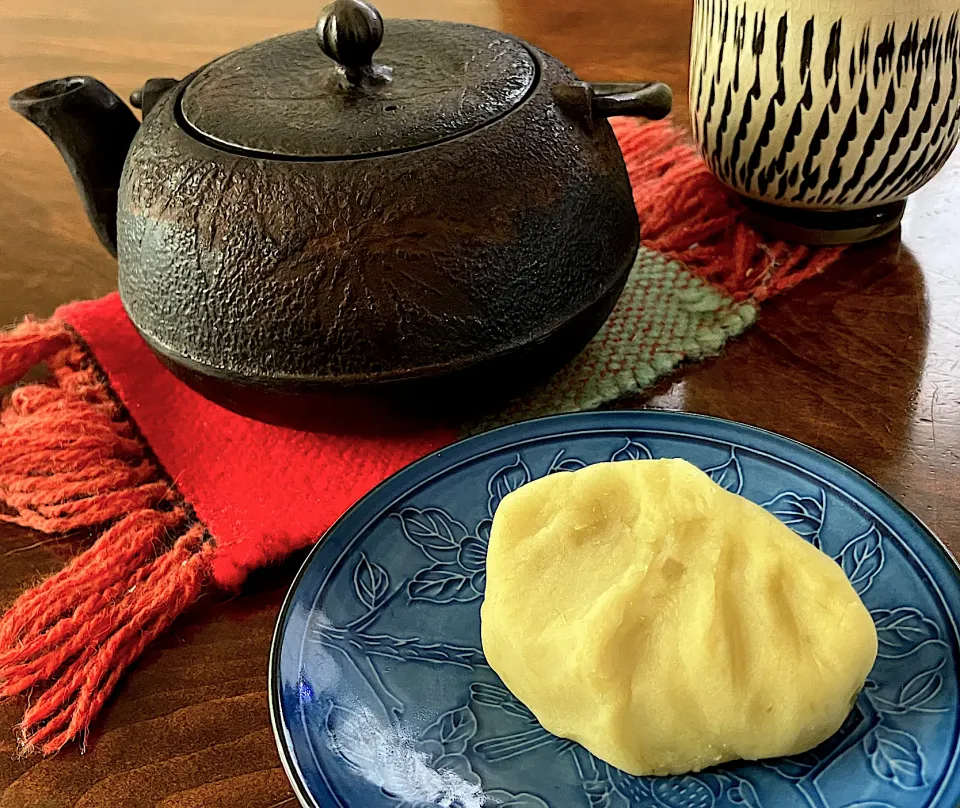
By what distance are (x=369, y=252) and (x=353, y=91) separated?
0.45ft

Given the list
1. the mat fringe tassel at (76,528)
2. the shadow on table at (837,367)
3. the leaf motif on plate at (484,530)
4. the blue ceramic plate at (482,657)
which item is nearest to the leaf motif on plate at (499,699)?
the blue ceramic plate at (482,657)

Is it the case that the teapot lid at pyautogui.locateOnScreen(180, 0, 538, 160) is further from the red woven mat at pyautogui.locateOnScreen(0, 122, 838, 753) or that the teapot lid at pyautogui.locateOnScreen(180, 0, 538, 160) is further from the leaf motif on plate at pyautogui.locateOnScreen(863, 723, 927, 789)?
the leaf motif on plate at pyautogui.locateOnScreen(863, 723, 927, 789)

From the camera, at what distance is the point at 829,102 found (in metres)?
0.82

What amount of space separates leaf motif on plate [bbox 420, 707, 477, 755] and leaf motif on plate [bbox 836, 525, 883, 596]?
228 mm

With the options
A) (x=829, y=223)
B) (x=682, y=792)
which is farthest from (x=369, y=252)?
(x=829, y=223)

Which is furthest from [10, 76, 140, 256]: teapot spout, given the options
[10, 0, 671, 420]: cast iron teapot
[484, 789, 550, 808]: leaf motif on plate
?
[484, 789, 550, 808]: leaf motif on plate

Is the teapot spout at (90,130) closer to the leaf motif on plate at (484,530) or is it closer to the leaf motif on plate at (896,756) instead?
the leaf motif on plate at (484,530)

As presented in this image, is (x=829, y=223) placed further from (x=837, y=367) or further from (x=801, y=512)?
(x=801, y=512)

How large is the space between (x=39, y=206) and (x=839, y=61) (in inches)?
34.5

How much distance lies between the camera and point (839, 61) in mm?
800

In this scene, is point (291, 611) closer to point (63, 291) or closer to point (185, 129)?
point (185, 129)

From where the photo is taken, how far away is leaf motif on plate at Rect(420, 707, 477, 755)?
0.50m

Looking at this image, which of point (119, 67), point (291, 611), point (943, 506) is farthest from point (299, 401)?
point (119, 67)

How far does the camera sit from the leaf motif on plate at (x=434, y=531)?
23.6 inches
